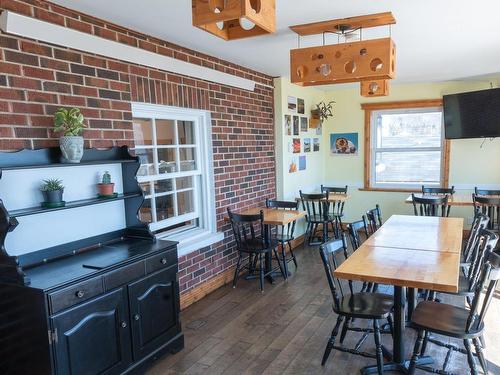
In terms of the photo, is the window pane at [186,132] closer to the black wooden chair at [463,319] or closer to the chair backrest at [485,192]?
the black wooden chair at [463,319]

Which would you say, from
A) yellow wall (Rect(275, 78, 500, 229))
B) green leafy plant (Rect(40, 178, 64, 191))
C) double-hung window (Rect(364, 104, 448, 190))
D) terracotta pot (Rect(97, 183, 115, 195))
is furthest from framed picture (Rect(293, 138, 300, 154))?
green leafy plant (Rect(40, 178, 64, 191))

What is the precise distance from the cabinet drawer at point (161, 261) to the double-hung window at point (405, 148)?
4.51 meters

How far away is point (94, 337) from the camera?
2.20m

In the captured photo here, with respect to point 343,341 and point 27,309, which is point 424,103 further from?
point 27,309

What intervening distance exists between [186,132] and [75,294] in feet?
7.00

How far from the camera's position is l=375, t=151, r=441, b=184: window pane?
20.0 feet

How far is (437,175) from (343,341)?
4076 millimetres

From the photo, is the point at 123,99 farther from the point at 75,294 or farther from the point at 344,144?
the point at 344,144

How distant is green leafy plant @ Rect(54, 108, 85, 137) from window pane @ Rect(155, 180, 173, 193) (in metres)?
1.23

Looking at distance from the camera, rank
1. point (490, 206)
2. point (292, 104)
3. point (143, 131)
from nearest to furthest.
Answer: point (143, 131)
point (490, 206)
point (292, 104)

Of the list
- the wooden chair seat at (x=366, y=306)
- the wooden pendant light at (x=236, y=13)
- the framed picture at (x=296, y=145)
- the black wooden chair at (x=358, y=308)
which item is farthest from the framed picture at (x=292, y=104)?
the wooden pendant light at (x=236, y=13)

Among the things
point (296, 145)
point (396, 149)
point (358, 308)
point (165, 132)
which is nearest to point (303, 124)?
point (296, 145)

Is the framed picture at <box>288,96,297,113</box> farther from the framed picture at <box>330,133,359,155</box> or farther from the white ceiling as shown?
the framed picture at <box>330,133,359,155</box>

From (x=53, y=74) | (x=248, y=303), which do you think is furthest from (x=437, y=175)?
(x=53, y=74)
